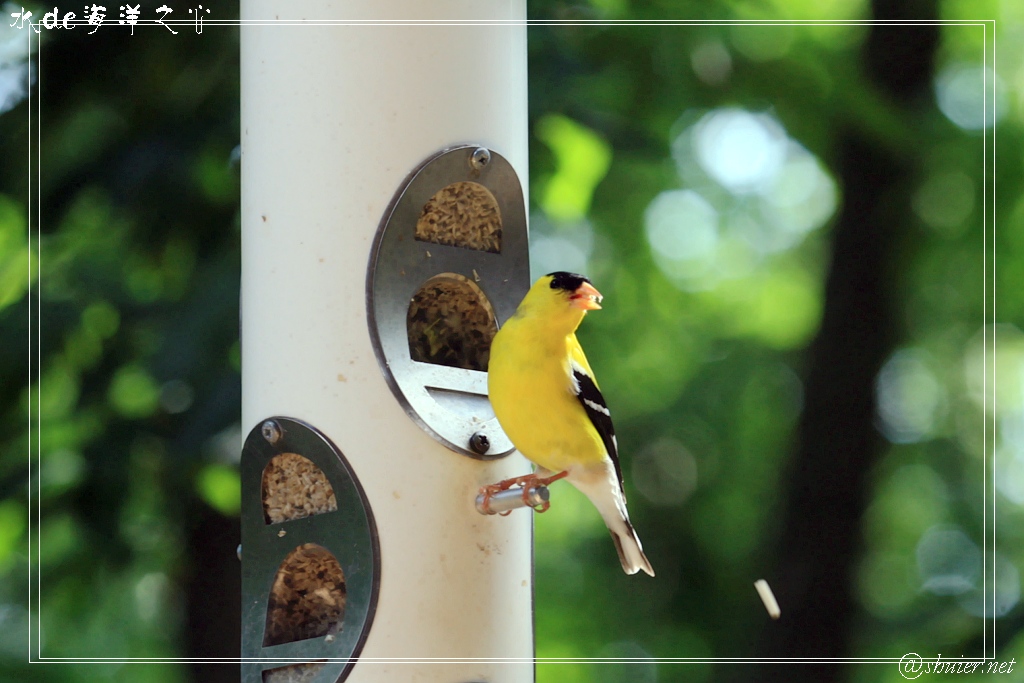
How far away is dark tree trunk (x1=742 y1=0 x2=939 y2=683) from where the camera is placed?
223 inches

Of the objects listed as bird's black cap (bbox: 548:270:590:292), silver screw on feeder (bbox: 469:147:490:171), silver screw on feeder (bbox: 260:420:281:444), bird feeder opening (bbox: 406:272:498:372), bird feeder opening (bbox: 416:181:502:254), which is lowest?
silver screw on feeder (bbox: 260:420:281:444)

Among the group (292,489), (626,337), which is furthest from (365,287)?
(626,337)

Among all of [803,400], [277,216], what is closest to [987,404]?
[803,400]

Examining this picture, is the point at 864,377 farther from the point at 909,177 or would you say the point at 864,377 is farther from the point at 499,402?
the point at 499,402

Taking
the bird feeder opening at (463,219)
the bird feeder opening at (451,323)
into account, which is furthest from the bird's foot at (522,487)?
the bird feeder opening at (463,219)

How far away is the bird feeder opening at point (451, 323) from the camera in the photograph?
272 cm

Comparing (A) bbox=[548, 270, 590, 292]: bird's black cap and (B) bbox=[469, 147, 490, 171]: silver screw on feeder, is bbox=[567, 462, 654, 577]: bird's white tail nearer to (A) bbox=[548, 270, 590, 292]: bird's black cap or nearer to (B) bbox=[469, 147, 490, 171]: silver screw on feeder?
(A) bbox=[548, 270, 590, 292]: bird's black cap

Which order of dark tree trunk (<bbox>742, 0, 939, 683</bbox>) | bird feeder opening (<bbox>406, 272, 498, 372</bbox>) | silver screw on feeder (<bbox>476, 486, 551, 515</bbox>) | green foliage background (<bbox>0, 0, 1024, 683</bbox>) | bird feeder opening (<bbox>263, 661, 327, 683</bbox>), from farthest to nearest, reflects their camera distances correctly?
dark tree trunk (<bbox>742, 0, 939, 683</bbox>) → green foliage background (<bbox>0, 0, 1024, 683</bbox>) → bird feeder opening (<bbox>406, 272, 498, 372</bbox>) → bird feeder opening (<bbox>263, 661, 327, 683</bbox>) → silver screw on feeder (<bbox>476, 486, 551, 515</bbox>)

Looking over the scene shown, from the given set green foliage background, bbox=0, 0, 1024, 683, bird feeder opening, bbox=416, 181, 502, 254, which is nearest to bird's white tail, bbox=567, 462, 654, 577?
bird feeder opening, bbox=416, 181, 502, 254

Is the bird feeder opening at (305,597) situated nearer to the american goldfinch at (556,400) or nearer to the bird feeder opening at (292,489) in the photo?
the bird feeder opening at (292,489)

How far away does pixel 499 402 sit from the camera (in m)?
2.60

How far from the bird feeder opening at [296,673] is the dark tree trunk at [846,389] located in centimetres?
363

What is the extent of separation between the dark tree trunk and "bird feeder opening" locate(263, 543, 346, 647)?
3590 mm

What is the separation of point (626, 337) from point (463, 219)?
3099 mm
